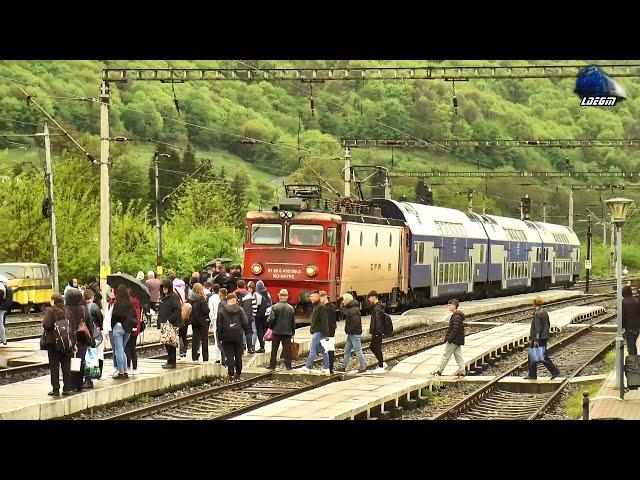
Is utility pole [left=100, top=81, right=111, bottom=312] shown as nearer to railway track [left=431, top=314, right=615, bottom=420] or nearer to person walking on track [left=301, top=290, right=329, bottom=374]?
person walking on track [left=301, top=290, right=329, bottom=374]

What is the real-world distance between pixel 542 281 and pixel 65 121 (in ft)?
227

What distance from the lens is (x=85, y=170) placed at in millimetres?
65812

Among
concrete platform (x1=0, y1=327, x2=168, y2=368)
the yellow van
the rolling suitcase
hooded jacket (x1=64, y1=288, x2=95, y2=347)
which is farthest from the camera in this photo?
the yellow van

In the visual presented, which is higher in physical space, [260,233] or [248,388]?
[260,233]

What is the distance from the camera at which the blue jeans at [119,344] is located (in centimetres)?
2083

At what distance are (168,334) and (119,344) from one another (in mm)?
1884

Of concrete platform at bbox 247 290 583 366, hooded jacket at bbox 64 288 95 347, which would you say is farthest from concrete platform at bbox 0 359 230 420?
concrete platform at bbox 247 290 583 366

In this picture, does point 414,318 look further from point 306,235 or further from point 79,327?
point 79,327

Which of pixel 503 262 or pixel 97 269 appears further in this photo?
pixel 503 262

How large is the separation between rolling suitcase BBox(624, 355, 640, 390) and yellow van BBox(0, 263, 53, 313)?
94.1ft

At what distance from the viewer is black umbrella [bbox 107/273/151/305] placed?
67.8 feet

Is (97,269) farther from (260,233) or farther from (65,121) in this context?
(65,121)
